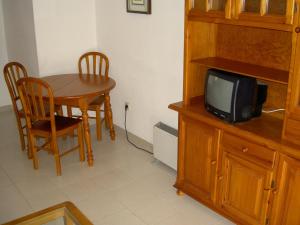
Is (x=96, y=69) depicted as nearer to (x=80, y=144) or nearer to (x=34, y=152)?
(x=80, y=144)

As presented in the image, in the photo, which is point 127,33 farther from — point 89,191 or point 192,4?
point 89,191

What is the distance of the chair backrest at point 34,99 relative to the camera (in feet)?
9.83

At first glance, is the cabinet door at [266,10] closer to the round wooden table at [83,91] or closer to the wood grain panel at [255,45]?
the wood grain panel at [255,45]

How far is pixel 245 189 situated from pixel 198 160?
1.49ft

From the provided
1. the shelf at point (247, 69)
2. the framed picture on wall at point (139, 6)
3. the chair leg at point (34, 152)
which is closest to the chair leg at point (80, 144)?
the chair leg at point (34, 152)

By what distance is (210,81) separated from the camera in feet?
8.12

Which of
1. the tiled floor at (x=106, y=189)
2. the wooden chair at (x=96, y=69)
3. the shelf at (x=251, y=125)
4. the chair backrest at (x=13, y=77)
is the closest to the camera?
the shelf at (x=251, y=125)

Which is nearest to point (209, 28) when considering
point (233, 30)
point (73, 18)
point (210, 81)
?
point (233, 30)

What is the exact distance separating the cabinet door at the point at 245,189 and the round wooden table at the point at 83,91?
56.4 inches

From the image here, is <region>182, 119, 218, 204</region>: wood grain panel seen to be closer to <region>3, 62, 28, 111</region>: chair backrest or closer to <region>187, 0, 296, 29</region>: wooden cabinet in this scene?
<region>187, 0, 296, 29</region>: wooden cabinet

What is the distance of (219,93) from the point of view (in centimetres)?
239

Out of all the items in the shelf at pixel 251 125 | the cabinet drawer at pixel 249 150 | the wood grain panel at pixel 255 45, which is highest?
the wood grain panel at pixel 255 45

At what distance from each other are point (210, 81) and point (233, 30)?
0.47m

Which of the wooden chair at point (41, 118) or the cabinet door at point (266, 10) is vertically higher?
the cabinet door at point (266, 10)
